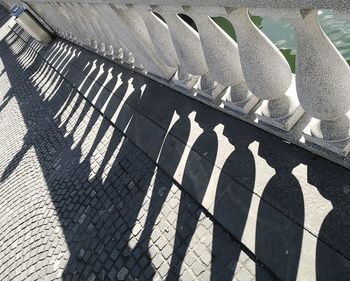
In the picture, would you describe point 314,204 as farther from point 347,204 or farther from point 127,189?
point 127,189

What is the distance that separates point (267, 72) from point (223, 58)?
1.89ft

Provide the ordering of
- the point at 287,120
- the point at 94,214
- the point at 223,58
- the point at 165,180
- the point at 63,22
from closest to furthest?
the point at 287,120 < the point at 223,58 < the point at 165,180 < the point at 94,214 < the point at 63,22

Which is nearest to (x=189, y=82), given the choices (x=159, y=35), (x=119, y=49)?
(x=159, y=35)

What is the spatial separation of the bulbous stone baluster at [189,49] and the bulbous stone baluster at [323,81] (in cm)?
131

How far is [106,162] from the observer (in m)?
5.19

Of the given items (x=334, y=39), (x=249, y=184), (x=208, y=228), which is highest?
(x=334, y=39)

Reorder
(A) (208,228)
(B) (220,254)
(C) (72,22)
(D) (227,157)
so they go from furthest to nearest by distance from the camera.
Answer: (C) (72,22) < (D) (227,157) < (A) (208,228) < (B) (220,254)

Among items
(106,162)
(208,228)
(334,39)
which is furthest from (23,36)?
(208,228)

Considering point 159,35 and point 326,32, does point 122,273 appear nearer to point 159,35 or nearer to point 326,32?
point 159,35

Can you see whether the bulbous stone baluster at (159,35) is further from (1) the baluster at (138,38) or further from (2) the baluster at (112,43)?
(2) the baluster at (112,43)

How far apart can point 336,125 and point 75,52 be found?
767 cm

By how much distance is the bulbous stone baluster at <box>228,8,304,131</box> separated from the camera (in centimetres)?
281

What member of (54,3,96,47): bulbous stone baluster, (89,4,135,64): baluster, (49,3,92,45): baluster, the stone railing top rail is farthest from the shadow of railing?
the stone railing top rail

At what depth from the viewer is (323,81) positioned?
8.14ft
